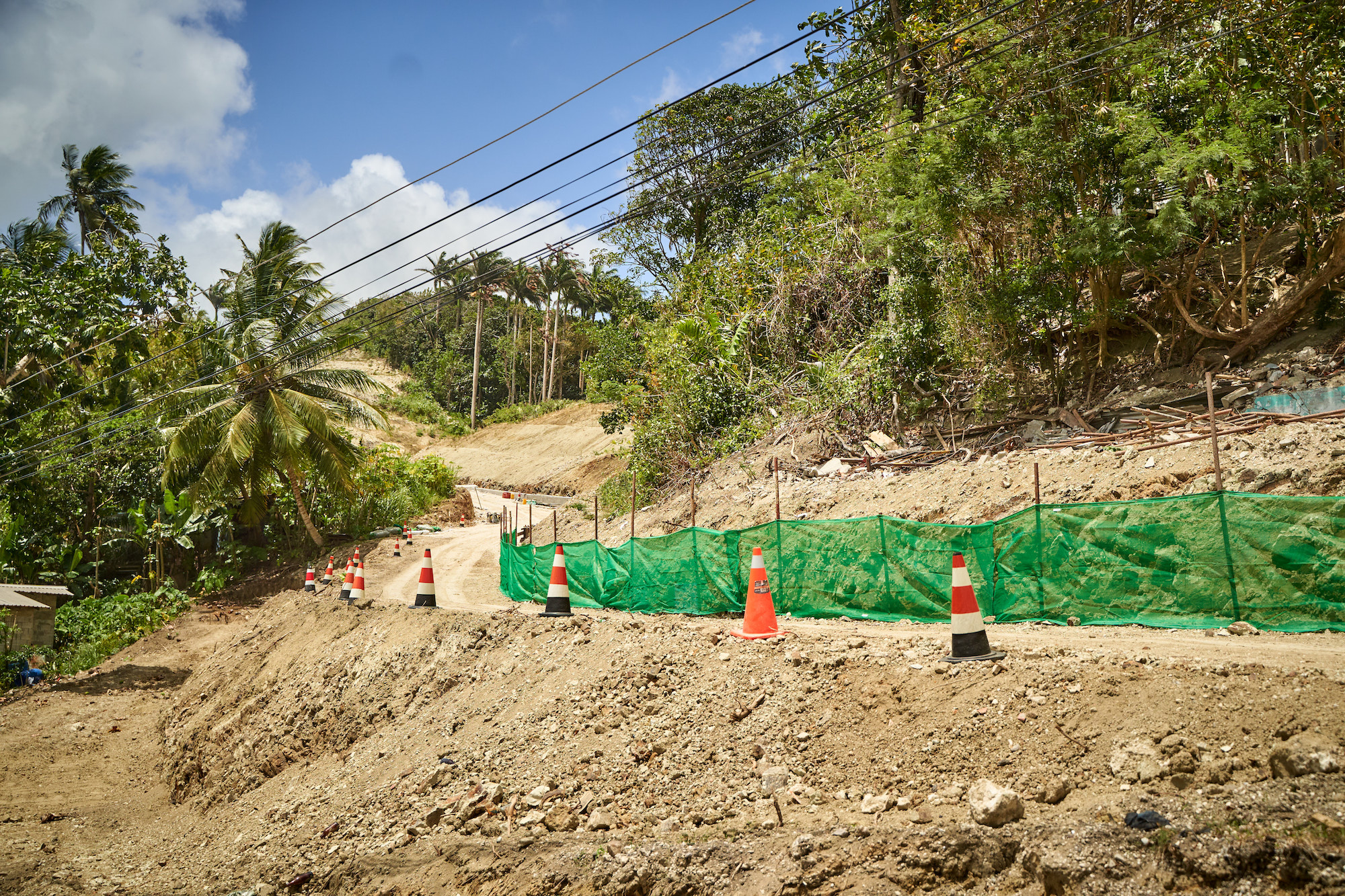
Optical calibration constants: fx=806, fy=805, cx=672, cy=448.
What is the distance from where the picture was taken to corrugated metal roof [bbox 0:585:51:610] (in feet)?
62.6

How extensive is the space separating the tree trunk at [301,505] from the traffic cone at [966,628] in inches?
948

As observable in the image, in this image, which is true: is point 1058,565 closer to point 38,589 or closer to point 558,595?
point 558,595

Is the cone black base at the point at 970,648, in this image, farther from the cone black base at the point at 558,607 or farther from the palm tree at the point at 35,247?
the palm tree at the point at 35,247

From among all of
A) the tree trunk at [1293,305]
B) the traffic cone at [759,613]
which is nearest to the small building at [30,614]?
the traffic cone at [759,613]

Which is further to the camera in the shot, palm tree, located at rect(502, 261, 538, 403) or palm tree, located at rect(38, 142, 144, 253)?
palm tree, located at rect(502, 261, 538, 403)

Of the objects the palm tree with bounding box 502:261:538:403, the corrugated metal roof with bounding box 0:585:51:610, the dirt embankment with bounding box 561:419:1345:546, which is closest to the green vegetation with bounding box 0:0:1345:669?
the dirt embankment with bounding box 561:419:1345:546

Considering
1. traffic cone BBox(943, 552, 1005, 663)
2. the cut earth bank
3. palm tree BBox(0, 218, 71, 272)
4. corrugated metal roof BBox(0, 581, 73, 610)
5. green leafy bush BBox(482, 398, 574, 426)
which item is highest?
palm tree BBox(0, 218, 71, 272)

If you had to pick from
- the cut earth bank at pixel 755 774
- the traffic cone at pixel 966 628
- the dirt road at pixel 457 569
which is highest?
the traffic cone at pixel 966 628

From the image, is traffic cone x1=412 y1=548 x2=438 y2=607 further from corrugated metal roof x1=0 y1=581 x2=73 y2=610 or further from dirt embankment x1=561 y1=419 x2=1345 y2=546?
corrugated metal roof x1=0 y1=581 x2=73 y2=610

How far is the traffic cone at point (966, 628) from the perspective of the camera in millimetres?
6293

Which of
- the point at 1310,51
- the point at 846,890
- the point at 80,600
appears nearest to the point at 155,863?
the point at 846,890

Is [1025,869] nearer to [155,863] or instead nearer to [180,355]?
[155,863]

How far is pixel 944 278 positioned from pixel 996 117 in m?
3.34

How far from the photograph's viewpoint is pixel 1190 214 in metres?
12.9
